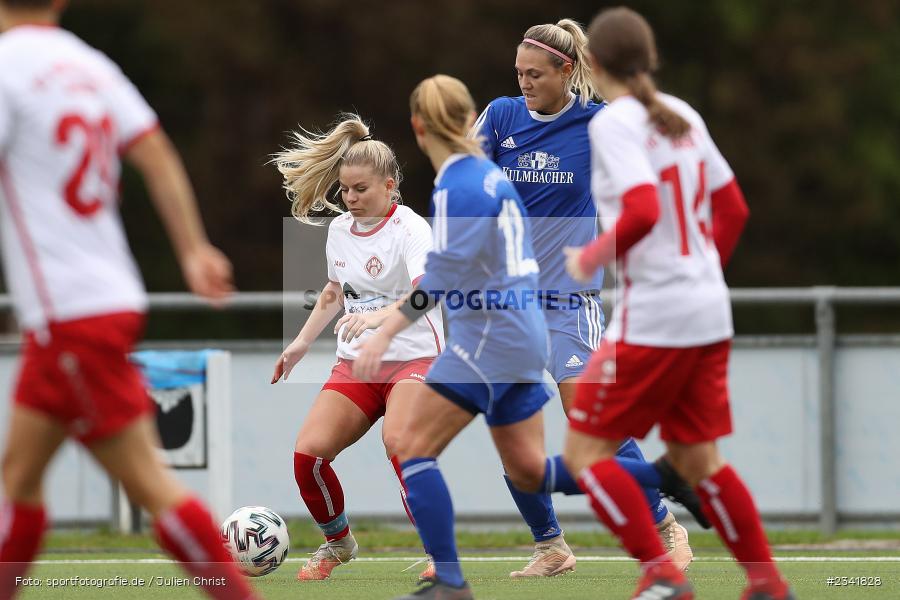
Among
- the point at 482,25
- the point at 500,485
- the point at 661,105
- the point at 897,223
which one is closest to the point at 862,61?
the point at 897,223

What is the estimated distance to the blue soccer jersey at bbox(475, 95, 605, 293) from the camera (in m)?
7.40

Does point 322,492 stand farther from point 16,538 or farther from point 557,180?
point 16,538

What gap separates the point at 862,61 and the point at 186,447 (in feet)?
56.8

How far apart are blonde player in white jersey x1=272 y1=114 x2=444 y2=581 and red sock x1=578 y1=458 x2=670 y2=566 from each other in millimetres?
1818

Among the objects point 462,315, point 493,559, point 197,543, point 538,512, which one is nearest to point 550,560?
point 538,512

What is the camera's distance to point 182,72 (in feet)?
83.0

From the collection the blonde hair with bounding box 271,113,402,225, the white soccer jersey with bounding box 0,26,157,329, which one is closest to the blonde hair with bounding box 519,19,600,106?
the blonde hair with bounding box 271,113,402,225

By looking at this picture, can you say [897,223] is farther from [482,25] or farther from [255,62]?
[255,62]

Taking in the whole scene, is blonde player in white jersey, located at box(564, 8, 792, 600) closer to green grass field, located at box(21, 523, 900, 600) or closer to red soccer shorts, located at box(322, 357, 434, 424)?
green grass field, located at box(21, 523, 900, 600)

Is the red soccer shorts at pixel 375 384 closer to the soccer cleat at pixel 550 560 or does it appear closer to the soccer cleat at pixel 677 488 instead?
the soccer cleat at pixel 550 560

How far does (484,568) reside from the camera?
311 inches

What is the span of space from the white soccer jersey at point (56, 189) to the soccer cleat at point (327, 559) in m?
3.12

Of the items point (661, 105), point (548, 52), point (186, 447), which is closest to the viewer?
point (661, 105)

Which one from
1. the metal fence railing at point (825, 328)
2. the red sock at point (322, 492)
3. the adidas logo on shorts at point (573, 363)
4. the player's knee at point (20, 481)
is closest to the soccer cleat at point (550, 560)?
the adidas logo on shorts at point (573, 363)
